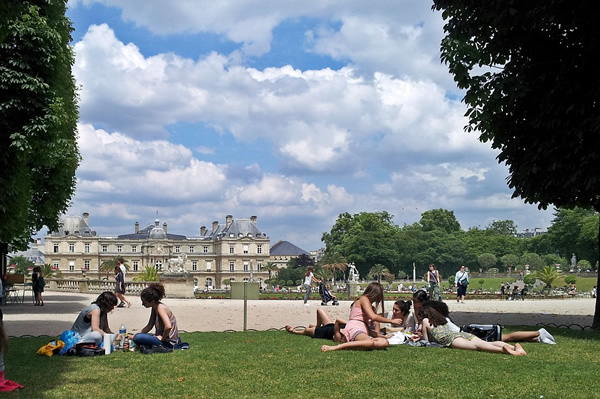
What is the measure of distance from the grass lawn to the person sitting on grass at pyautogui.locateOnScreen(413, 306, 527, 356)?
8.1 inches

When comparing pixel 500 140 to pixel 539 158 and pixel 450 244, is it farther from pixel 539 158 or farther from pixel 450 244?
pixel 450 244

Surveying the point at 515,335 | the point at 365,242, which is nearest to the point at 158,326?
the point at 515,335

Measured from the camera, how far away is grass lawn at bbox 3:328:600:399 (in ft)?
23.5

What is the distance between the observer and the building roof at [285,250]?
169m

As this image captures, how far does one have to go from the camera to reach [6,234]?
777 inches

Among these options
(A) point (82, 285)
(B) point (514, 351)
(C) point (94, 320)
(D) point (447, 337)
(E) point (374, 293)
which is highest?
(E) point (374, 293)

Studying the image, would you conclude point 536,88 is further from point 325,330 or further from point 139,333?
point 139,333

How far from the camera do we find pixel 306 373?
8.29 m

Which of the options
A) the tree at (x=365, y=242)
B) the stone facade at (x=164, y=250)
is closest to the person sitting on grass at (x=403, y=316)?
the tree at (x=365, y=242)

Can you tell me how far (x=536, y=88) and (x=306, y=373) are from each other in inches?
350

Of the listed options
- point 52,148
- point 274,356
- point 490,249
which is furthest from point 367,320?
point 490,249

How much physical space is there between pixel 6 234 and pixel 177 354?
1174 cm

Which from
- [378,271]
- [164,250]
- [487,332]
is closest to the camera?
[487,332]

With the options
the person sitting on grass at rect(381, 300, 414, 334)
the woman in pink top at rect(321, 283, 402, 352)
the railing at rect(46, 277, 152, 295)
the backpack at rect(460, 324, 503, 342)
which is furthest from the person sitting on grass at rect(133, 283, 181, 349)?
the railing at rect(46, 277, 152, 295)
